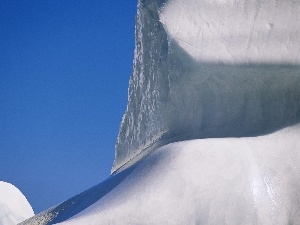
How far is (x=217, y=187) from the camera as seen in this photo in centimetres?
114

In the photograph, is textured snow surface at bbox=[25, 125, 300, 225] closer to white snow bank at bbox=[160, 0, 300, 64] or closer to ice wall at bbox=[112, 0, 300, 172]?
ice wall at bbox=[112, 0, 300, 172]

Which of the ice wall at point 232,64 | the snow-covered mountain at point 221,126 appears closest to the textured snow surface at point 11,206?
the snow-covered mountain at point 221,126

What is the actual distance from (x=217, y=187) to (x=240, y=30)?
54cm

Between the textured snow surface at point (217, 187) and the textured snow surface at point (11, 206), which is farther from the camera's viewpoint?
the textured snow surface at point (11, 206)

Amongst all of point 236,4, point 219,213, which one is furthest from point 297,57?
point 219,213

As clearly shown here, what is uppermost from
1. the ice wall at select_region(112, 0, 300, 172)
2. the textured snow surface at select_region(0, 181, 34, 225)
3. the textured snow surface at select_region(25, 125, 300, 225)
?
the ice wall at select_region(112, 0, 300, 172)

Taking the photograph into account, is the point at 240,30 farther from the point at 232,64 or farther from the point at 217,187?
the point at 217,187

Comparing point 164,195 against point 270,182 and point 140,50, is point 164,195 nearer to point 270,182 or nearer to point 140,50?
point 270,182

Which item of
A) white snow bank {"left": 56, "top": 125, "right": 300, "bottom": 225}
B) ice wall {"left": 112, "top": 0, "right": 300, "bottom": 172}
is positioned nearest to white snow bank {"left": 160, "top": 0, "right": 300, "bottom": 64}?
ice wall {"left": 112, "top": 0, "right": 300, "bottom": 172}

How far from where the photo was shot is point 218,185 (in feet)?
3.77

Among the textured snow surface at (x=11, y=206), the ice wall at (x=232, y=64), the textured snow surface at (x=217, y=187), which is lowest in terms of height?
the textured snow surface at (x=11, y=206)

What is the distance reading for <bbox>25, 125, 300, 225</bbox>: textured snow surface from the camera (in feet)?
3.64

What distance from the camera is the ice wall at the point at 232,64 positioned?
51.1 inches

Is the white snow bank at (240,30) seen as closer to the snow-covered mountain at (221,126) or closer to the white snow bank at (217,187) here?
the snow-covered mountain at (221,126)
